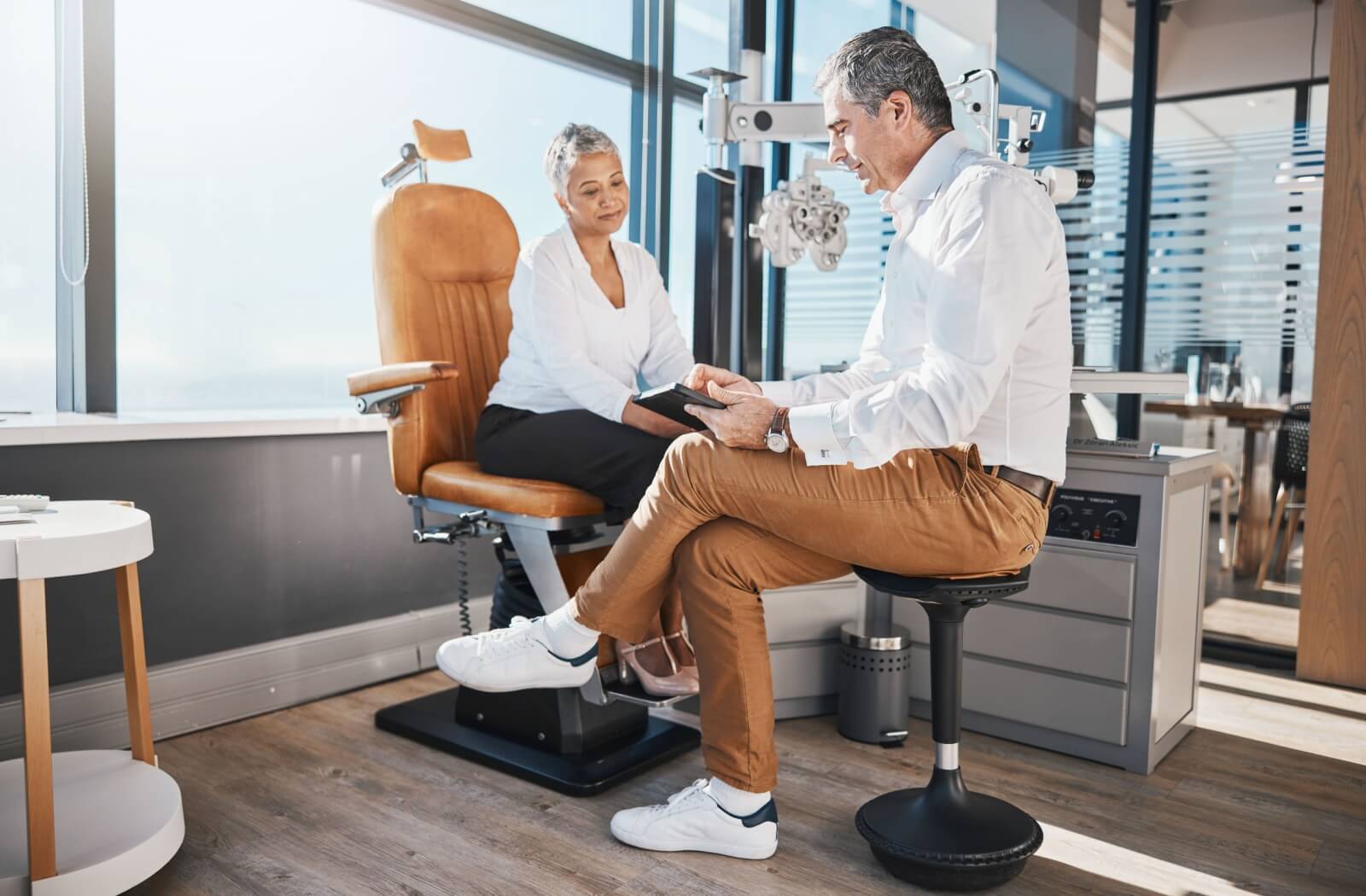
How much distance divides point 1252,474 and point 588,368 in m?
2.18

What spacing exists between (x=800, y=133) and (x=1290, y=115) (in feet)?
5.19

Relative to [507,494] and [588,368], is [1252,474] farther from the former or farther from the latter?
[507,494]

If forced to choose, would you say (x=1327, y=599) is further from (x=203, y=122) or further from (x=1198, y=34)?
(x=203, y=122)

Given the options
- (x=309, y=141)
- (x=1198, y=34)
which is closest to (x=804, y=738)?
(x=309, y=141)

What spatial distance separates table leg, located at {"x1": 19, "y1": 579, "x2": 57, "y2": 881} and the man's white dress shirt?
1.11 meters

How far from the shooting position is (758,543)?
5.63 ft

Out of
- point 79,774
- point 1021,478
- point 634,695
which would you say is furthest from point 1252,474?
point 79,774

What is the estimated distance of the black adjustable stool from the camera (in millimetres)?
1628

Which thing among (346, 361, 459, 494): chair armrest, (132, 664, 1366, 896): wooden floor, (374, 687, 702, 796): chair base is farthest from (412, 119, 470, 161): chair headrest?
(132, 664, 1366, 896): wooden floor

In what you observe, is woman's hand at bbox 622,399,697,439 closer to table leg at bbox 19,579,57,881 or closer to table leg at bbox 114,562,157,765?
table leg at bbox 114,562,157,765

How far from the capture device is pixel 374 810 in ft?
6.32

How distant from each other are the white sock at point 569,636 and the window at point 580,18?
2.09m

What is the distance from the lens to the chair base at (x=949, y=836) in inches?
64.3

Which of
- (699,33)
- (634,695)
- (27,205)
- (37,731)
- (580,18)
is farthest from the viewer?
(699,33)
